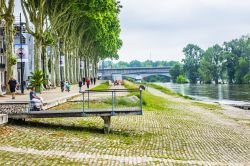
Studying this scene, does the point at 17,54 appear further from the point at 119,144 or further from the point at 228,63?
the point at 228,63

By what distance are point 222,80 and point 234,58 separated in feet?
62.4

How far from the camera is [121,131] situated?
2212 cm

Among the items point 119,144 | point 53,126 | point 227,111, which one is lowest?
point 227,111

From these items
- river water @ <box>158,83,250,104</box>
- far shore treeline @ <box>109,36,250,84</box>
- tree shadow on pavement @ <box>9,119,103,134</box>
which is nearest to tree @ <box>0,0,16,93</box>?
tree shadow on pavement @ <box>9,119,103,134</box>

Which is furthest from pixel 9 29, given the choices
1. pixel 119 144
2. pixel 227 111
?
pixel 119 144

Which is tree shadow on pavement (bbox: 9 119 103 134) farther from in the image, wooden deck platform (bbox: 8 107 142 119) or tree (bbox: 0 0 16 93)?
tree (bbox: 0 0 16 93)

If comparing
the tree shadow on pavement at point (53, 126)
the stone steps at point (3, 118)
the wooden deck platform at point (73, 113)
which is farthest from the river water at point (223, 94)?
the stone steps at point (3, 118)

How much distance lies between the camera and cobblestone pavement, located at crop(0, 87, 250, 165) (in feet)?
48.1

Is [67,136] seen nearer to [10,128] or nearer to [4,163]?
[10,128]

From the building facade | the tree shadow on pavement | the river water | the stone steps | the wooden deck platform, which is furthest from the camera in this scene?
the river water

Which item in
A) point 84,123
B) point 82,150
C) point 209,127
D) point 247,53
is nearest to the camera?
point 82,150

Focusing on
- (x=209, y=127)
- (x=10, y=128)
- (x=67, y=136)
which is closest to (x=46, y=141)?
(x=67, y=136)

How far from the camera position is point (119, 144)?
18.2 metres

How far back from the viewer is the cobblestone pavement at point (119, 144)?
14648mm
